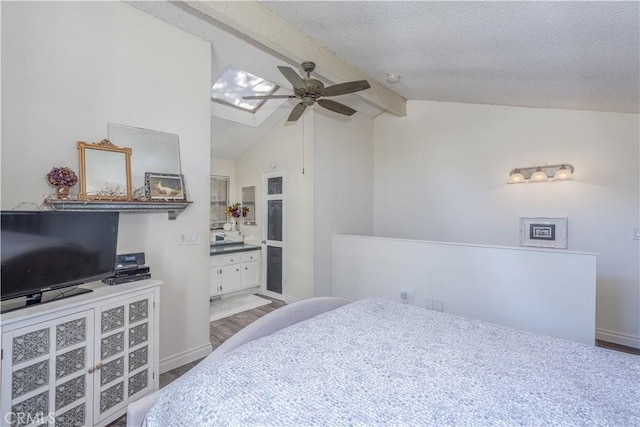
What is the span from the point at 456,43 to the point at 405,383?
256 cm

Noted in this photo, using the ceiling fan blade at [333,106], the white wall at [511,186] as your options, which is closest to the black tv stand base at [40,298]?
the ceiling fan blade at [333,106]

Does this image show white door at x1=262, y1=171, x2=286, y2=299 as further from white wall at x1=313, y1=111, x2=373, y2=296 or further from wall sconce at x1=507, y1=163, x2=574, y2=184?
wall sconce at x1=507, y1=163, x2=574, y2=184

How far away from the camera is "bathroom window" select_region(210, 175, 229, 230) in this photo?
5.41 metres

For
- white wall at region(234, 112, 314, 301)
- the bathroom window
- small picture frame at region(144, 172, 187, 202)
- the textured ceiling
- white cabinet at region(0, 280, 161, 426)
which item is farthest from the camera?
the bathroom window

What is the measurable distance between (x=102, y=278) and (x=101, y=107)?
1.28 m

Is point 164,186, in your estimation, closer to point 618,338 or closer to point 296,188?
point 296,188

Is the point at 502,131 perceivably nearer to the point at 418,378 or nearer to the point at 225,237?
the point at 418,378

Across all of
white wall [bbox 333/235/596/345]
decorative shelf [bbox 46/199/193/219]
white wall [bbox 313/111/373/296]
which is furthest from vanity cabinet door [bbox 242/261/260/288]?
decorative shelf [bbox 46/199/193/219]

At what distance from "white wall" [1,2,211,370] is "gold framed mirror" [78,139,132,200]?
0.28ft

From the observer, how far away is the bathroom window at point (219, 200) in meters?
5.41

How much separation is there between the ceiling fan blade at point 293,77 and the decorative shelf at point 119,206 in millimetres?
1397

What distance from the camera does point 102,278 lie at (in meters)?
2.08

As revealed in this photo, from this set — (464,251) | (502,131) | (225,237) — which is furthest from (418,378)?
(225,237)

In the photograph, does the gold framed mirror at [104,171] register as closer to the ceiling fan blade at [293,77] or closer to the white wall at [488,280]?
the ceiling fan blade at [293,77]
